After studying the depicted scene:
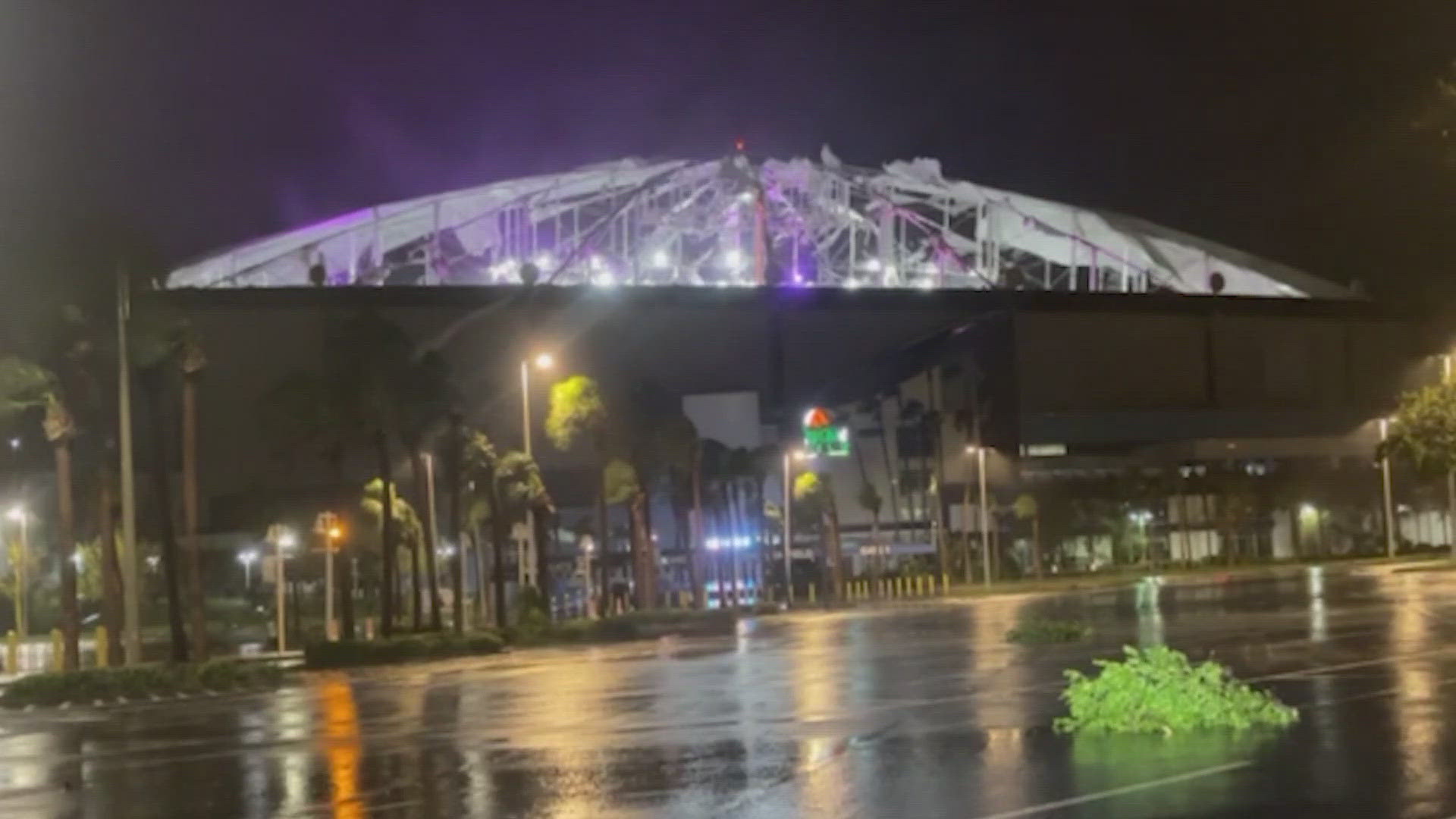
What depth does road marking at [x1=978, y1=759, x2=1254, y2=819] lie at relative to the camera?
37.8 feet

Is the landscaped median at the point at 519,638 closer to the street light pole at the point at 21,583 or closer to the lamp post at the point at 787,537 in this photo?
the lamp post at the point at 787,537

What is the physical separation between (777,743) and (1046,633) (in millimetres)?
13808

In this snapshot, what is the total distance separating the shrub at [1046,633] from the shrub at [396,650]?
12793 mm

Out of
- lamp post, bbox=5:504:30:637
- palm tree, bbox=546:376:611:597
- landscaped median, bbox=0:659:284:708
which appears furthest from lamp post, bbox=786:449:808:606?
landscaped median, bbox=0:659:284:708

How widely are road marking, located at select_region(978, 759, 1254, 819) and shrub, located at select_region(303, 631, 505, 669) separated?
2465 cm

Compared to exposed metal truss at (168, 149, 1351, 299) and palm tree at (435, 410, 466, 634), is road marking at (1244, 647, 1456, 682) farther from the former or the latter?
exposed metal truss at (168, 149, 1351, 299)

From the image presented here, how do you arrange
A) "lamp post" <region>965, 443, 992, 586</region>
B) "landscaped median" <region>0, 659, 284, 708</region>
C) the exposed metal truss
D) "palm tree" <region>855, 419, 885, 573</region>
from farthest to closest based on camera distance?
→ the exposed metal truss, "palm tree" <region>855, 419, 885, 573</region>, "lamp post" <region>965, 443, 992, 586</region>, "landscaped median" <region>0, 659, 284, 708</region>

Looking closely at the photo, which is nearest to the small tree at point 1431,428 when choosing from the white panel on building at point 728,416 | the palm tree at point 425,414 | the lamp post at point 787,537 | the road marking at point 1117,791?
the road marking at point 1117,791

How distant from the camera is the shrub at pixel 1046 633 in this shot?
2912cm

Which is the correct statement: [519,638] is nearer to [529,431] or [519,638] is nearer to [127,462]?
[529,431]

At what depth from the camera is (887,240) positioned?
444ft

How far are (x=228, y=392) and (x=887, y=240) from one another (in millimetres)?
53198

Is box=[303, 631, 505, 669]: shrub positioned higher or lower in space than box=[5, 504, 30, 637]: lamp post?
lower

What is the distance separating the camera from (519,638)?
135 ft
